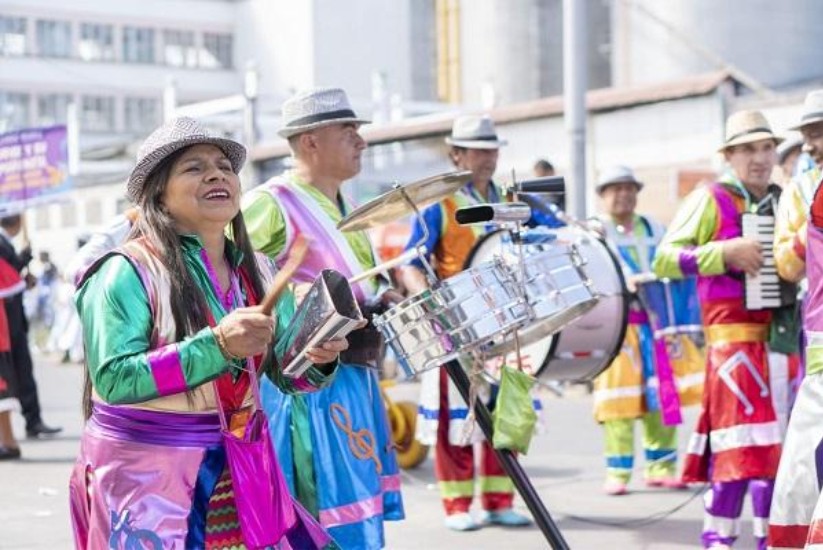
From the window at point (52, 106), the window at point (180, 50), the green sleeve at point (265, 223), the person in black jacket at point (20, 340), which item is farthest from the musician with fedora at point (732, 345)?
the window at point (180, 50)

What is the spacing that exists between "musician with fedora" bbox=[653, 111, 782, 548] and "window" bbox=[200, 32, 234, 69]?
5564cm

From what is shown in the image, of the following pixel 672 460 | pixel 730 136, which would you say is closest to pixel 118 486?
pixel 730 136

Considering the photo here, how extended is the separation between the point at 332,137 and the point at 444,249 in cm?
171

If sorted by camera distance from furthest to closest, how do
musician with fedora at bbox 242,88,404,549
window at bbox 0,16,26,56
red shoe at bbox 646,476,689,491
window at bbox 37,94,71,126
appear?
window at bbox 37,94,71,126 → window at bbox 0,16,26,56 → red shoe at bbox 646,476,689,491 → musician with fedora at bbox 242,88,404,549

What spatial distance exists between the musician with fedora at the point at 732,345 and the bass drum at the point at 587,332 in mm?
375

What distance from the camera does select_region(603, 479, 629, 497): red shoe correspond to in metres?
8.45

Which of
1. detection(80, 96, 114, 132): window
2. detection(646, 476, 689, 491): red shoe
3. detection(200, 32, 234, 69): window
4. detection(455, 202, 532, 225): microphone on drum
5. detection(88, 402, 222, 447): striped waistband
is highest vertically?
detection(200, 32, 234, 69): window

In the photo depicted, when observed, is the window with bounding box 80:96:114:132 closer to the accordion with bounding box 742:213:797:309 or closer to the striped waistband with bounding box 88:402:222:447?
the accordion with bounding box 742:213:797:309

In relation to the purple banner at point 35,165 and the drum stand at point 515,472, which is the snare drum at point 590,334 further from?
the purple banner at point 35,165

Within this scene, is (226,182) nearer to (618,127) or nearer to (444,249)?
(444,249)

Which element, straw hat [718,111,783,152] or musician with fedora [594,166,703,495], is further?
musician with fedora [594,166,703,495]

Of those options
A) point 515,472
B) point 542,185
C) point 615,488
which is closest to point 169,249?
point 515,472

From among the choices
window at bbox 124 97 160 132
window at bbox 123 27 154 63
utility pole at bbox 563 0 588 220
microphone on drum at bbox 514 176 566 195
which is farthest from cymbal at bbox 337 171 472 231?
window at bbox 124 97 160 132

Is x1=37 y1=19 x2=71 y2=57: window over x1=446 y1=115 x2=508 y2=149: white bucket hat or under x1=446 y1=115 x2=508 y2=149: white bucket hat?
over
